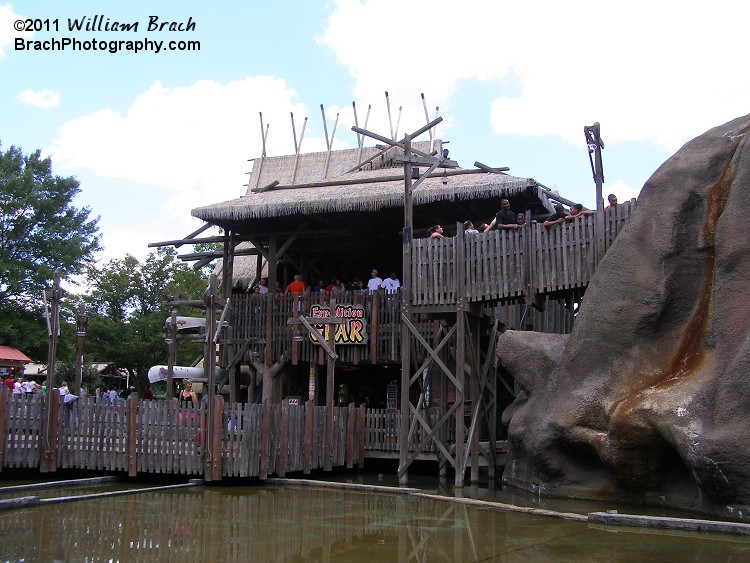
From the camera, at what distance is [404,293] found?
15734 mm

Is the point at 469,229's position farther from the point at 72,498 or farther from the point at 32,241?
the point at 32,241

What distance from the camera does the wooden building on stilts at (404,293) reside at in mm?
14867

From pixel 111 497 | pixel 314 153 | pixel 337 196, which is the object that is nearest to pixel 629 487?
pixel 111 497

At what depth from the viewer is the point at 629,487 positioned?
39.0ft

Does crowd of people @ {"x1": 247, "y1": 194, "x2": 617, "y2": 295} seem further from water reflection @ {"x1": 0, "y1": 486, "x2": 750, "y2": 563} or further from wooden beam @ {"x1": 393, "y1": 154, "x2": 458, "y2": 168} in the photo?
water reflection @ {"x1": 0, "y1": 486, "x2": 750, "y2": 563}

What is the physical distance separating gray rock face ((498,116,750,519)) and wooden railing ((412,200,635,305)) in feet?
2.91

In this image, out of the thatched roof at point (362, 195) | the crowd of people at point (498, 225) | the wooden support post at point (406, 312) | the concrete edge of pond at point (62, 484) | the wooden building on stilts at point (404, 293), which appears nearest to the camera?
the concrete edge of pond at point (62, 484)

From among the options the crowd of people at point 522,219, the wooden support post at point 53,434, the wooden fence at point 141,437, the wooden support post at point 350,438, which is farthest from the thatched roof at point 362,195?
the wooden support post at point 53,434

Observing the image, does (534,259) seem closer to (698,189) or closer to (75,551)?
(698,189)

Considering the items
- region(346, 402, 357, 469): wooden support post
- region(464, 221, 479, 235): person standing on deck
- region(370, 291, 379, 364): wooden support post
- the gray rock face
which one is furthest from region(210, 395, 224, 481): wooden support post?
region(370, 291, 379, 364): wooden support post

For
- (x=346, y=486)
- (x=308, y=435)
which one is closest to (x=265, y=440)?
(x=308, y=435)

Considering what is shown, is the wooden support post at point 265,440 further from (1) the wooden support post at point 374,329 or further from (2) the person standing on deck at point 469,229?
(1) the wooden support post at point 374,329

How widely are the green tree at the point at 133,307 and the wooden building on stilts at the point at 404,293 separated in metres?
11.3

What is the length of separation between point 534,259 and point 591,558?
Result: 23.8 feet
